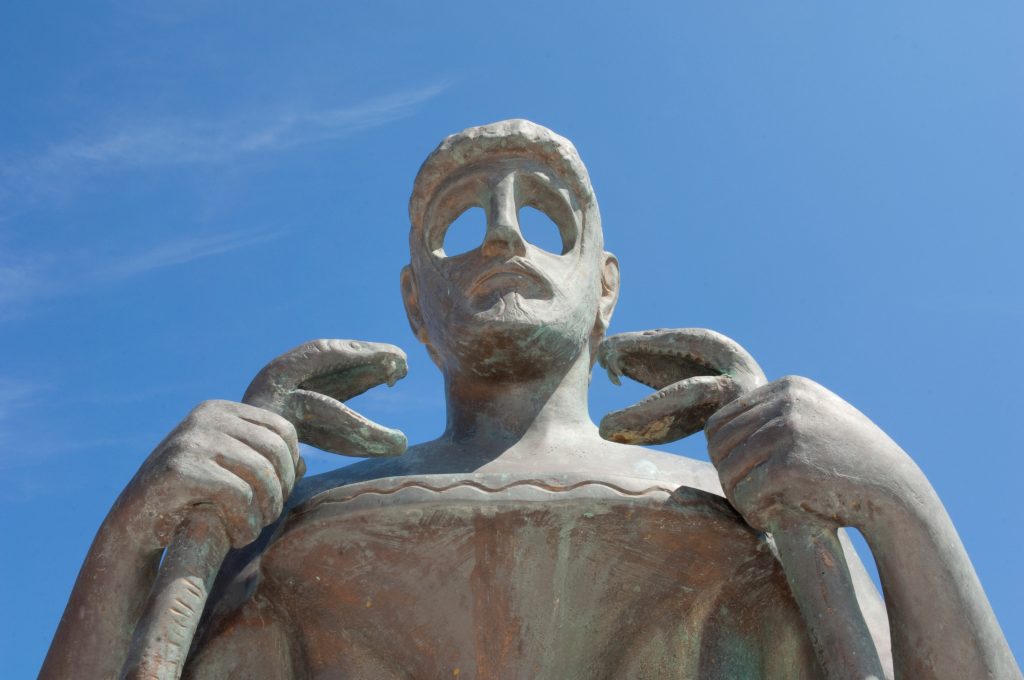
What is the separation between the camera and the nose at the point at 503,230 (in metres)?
6.47

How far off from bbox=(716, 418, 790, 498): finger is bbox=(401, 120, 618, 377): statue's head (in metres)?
1.26

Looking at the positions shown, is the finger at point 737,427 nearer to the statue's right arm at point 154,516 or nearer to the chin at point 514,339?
the chin at point 514,339

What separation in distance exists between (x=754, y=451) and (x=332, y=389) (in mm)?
1944

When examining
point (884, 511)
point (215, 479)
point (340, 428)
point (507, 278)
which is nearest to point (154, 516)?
point (215, 479)

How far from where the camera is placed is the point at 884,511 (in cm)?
528

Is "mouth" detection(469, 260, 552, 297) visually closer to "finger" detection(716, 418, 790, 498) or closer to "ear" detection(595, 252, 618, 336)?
"ear" detection(595, 252, 618, 336)

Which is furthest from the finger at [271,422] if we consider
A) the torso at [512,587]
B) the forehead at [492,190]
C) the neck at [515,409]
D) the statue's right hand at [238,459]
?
the forehead at [492,190]

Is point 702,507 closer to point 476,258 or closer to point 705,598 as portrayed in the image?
point 705,598

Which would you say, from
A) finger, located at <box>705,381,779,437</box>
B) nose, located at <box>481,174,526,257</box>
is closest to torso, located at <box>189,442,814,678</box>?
finger, located at <box>705,381,779,437</box>

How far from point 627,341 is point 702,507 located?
111cm

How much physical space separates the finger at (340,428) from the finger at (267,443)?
404 mm

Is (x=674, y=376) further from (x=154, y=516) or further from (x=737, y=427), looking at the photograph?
(x=154, y=516)

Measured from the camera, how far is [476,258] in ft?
21.6

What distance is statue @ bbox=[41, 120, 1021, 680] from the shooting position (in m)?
5.27
